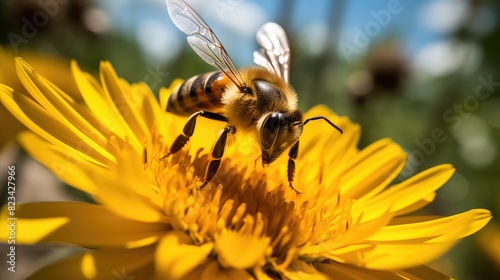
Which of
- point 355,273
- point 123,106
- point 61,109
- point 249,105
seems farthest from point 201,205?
point 123,106

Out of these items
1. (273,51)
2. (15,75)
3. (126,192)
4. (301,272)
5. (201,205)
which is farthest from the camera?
(15,75)

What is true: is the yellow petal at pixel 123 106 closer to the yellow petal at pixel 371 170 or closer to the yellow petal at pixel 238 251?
the yellow petal at pixel 238 251

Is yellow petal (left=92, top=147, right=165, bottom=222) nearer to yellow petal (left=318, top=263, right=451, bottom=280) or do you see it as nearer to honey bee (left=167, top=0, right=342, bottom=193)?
honey bee (left=167, top=0, right=342, bottom=193)

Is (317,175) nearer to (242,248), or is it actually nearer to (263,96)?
(263,96)

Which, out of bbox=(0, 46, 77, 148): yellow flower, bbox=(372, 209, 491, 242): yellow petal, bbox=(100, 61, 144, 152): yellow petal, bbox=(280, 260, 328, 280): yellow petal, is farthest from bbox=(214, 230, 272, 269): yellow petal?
bbox=(0, 46, 77, 148): yellow flower

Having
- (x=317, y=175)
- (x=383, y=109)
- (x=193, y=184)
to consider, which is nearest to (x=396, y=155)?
(x=317, y=175)

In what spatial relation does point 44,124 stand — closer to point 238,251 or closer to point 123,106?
point 123,106
